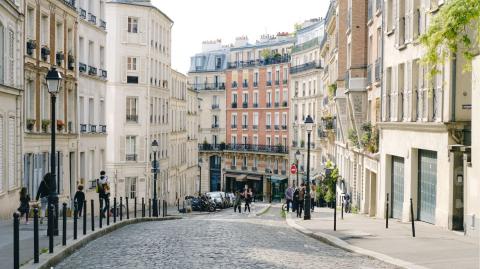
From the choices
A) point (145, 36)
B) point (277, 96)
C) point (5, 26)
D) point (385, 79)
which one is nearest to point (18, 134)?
point (5, 26)

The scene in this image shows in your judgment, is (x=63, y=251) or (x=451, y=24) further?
(x=63, y=251)

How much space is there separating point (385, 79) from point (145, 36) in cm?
3332

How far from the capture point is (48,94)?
33156mm

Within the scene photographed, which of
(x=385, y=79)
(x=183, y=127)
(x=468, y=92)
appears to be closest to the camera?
(x=468, y=92)

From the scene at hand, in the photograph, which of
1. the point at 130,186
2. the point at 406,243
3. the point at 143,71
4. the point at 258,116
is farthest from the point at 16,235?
the point at 258,116

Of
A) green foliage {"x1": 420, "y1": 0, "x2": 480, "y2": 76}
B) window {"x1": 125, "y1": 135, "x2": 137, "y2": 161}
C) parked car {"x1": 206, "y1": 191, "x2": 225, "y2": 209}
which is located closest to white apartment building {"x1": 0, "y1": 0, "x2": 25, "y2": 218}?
green foliage {"x1": 420, "y1": 0, "x2": 480, "y2": 76}

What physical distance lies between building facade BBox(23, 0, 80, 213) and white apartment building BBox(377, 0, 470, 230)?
13809 mm

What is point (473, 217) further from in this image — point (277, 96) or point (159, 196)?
point (277, 96)

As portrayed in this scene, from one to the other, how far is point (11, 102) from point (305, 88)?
62.9 metres

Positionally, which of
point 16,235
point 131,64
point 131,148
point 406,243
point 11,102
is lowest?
point 406,243

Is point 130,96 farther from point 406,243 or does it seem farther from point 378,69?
point 406,243

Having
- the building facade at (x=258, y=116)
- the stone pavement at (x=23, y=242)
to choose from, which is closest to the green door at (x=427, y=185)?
the stone pavement at (x=23, y=242)

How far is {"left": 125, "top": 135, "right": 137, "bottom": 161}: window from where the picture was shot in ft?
192

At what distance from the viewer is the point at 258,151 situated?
9812cm
